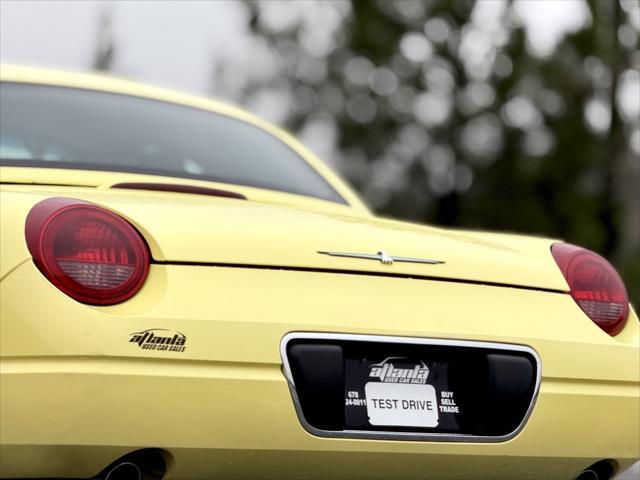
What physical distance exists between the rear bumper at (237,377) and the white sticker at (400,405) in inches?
2.5

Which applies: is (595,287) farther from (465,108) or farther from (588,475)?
(465,108)

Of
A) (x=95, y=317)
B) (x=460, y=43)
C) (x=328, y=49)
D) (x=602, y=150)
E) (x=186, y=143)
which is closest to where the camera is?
(x=95, y=317)

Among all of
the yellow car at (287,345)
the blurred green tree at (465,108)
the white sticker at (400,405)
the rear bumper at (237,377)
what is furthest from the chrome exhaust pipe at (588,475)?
the blurred green tree at (465,108)

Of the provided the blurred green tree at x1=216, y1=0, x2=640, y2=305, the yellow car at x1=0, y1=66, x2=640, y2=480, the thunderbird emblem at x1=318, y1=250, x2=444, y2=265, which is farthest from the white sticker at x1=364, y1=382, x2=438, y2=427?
the blurred green tree at x1=216, y1=0, x2=640, y2=305

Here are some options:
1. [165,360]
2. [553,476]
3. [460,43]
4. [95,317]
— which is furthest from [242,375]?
[460,43]

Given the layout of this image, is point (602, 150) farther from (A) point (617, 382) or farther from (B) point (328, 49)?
(A) point (617, 382)

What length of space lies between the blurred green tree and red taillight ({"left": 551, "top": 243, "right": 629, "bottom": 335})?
22.2 meters

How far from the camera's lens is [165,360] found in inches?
103

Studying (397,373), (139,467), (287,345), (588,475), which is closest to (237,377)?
(287,345)

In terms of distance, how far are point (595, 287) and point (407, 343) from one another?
0.78 meters

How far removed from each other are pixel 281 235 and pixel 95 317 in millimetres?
564

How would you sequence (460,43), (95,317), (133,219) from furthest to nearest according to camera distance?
(460,43), (133,219), (95,317)

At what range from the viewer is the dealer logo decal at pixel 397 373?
2.88 meters

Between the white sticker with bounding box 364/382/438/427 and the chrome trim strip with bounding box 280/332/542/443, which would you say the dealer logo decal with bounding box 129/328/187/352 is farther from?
the white sticker with bounding box 364/382/438/427
